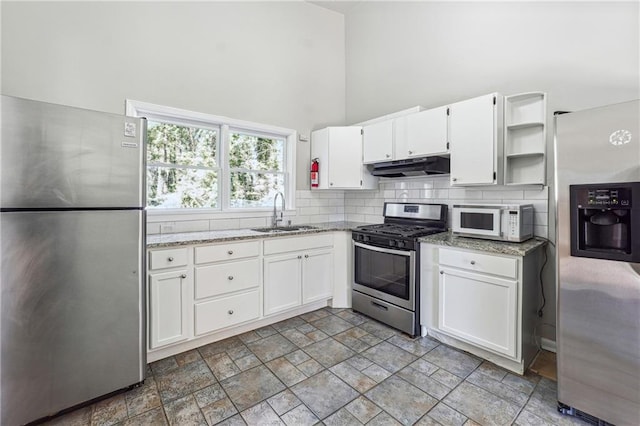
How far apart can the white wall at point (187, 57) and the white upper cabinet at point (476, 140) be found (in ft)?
6.13

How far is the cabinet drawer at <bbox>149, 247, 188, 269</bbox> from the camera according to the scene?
2.22 meters

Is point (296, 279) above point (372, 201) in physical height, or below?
below

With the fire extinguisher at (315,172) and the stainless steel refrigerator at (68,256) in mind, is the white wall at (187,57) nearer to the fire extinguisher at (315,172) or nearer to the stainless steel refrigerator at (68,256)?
the fire extinguisher at (315,172)

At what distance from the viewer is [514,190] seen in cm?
267

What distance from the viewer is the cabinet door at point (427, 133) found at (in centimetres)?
284

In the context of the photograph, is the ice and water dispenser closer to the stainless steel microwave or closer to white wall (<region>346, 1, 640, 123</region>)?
the stainless steel microwave

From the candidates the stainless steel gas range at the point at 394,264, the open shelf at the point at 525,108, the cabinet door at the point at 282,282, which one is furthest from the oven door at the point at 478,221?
the cabinet door at the point at 282,282

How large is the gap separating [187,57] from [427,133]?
2.51 m

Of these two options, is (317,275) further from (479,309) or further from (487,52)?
(487,52)

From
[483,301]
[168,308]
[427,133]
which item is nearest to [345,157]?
[427,133]

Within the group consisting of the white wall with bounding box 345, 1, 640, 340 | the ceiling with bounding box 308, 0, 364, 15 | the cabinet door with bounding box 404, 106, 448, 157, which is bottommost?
the cabinet door with bounding box 404, 106, 448, 157

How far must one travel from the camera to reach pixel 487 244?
2.30m

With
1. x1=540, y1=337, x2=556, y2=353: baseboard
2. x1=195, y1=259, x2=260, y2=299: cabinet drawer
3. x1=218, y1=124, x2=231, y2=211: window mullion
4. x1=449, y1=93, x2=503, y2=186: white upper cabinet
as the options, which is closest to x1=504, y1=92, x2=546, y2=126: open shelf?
x1=449, y1=93, x2=503, y2=186: white upper cabinet

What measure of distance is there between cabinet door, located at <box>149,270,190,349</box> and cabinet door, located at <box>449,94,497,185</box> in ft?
8.42
